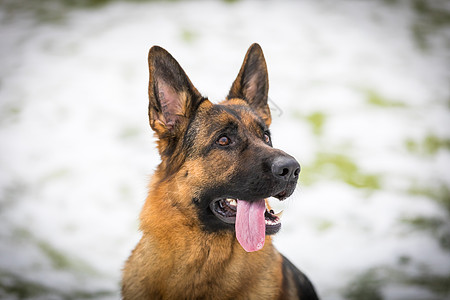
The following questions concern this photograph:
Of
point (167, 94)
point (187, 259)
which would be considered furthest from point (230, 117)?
point (187, 259)

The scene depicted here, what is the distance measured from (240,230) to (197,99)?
140cm

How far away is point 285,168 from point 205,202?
799 mm

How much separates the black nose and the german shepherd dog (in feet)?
0.04

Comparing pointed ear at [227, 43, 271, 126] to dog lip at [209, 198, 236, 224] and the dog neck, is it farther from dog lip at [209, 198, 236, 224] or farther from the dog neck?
the dog neck

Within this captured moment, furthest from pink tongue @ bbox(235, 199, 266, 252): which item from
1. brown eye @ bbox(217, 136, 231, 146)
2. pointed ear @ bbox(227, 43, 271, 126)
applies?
pointed ear @ bbox(227, 43, 271, 126)

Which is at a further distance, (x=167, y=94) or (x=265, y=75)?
(x=265, y=75)

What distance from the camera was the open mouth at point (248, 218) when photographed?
3852 mm

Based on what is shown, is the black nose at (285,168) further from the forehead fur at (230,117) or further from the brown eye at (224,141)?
the forehead fur at (230,117)

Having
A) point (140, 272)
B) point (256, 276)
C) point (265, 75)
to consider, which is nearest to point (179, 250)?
point (140, 272)

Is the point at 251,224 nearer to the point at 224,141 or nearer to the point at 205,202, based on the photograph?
the point at 205,202

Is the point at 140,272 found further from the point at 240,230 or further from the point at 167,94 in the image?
the point at 167,94

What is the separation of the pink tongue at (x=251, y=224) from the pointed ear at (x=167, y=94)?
1071 millimetres

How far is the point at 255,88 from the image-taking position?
194 inches

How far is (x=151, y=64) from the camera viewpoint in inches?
164
